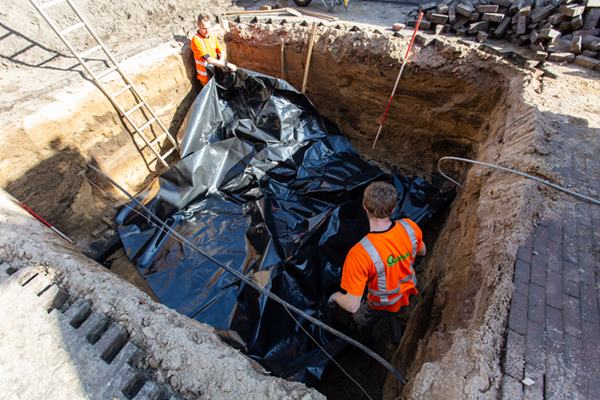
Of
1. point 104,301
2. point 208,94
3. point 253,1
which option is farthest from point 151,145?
point 253,1

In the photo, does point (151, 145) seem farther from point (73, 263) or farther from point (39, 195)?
point (73, 263)

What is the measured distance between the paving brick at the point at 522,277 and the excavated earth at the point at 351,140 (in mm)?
39

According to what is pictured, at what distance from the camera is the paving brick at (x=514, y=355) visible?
1.30 metres

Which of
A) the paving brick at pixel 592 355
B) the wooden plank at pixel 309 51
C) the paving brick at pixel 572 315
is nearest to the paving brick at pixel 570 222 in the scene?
the paving brick at pixel 572 315

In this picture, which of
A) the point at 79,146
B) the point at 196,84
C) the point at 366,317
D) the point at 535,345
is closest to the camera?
the point at 535,345

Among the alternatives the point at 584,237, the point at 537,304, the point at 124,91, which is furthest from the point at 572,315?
the point at 124,91

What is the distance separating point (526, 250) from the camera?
5.66ft

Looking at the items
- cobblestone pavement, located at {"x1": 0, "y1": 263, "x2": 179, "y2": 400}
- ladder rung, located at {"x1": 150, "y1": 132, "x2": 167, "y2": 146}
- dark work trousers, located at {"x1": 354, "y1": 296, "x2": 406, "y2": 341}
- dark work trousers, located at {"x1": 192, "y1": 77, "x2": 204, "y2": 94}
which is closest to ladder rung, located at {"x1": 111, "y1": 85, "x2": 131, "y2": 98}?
ladder rung, located at {"x1": 150, "y1": 132, "x2": 167, "y2": 146}

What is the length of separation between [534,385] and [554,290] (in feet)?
1.95

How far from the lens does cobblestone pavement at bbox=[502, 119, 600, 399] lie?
127cm

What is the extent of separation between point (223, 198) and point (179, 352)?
7.16 ft

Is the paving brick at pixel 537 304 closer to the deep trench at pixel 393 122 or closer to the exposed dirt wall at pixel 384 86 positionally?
the deep trench at pixel 393 122

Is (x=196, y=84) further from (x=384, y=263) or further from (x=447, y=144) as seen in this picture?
(x=384, y=263)

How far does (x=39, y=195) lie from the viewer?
10.5 feet
